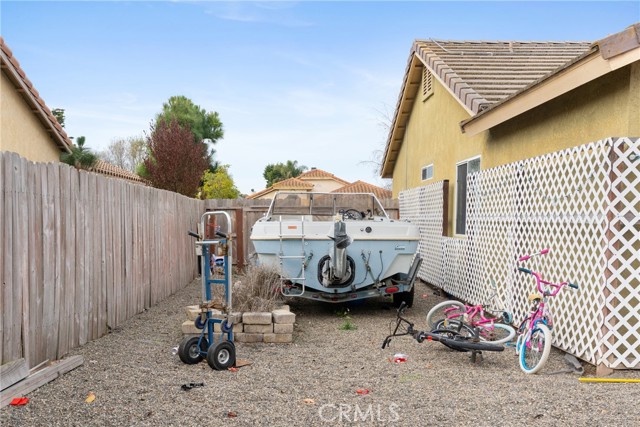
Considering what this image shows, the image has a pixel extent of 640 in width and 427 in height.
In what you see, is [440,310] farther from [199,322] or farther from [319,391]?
[199,322]

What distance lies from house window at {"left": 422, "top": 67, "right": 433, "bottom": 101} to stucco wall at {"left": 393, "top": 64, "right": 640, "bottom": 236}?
155 mm

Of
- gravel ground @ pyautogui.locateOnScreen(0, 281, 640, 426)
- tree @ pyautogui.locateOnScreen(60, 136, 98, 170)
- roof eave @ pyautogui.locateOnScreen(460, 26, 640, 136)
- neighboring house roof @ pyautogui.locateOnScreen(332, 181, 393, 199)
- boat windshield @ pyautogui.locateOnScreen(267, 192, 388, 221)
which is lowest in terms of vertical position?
gravel ground @ pyautogui.locateOnScreen(0, 281, 640, 426)

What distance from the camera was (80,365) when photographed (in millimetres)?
5188

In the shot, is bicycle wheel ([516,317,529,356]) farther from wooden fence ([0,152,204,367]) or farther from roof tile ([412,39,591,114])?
wooden fence ([0,152,204,367])

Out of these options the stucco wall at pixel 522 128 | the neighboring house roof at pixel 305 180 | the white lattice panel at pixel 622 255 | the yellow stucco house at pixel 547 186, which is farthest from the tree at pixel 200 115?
the white lattice panel at pixel 622 255

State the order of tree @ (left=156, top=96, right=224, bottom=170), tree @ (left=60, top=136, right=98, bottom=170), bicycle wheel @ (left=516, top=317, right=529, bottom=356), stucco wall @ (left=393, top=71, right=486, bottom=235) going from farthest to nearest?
tree @ (left=156, top=96, right=224, bottom=170)
tree @ (left=60, top=136, right=98, bottom=170)
stucco wall @ (left=393, top=71, right=486, bottom=235)
bicycle wheel @ (left=516, top=317, right=529, bottom=356)

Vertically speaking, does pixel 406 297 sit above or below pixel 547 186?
below

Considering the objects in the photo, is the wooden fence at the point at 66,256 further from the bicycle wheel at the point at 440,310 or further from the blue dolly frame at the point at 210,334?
the bicycle wheel at the point at 440,310

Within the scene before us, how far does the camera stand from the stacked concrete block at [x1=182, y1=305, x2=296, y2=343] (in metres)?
6.49

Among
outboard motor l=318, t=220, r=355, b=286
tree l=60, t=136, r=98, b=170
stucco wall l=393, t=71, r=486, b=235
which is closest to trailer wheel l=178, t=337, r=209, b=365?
outboard motor l=318, t=220, r=355, b=286

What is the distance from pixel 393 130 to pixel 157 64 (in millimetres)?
7454

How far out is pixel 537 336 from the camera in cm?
541

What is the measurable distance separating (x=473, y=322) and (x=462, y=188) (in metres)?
→ 4.59

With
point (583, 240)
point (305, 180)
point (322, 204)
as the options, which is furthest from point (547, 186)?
point (305, 180)
